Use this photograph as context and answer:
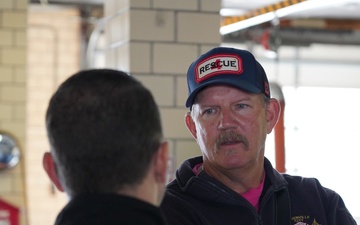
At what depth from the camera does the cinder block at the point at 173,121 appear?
362cm

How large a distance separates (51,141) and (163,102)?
239cm

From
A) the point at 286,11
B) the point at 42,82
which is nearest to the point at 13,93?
the point at 286,11

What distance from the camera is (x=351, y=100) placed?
11242mm

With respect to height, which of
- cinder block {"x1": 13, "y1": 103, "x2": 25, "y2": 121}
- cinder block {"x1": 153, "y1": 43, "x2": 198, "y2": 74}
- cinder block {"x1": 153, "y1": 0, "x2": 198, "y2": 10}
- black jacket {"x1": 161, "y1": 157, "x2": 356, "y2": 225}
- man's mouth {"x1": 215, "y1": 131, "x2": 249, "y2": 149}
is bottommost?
cinder block {"x1": 13, "y1": 103, "x2": 25, "y2": 121}

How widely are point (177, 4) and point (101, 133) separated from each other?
8.29ft

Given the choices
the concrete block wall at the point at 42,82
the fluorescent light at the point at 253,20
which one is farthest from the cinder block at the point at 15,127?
the concrete block wall at the point at 42,82

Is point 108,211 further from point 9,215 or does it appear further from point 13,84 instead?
point 13,84

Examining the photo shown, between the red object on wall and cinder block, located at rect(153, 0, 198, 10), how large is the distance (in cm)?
113

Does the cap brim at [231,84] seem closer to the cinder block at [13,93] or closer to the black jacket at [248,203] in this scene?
the black jacket at [248,203]

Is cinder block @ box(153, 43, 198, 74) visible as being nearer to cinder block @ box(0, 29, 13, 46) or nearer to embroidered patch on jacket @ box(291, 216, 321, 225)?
embroidered patch on jacket @ box(291, 216, 321, 225)

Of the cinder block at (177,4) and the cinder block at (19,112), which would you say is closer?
the cinder block at (177,4)

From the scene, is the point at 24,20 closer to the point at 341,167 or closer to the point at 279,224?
the point at 279,224

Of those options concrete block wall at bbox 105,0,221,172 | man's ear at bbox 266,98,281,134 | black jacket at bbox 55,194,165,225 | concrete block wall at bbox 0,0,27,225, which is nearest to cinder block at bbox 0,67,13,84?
concrete block wall at bbox 0,0,27,225

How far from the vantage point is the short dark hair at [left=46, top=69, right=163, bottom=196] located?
1182mm
